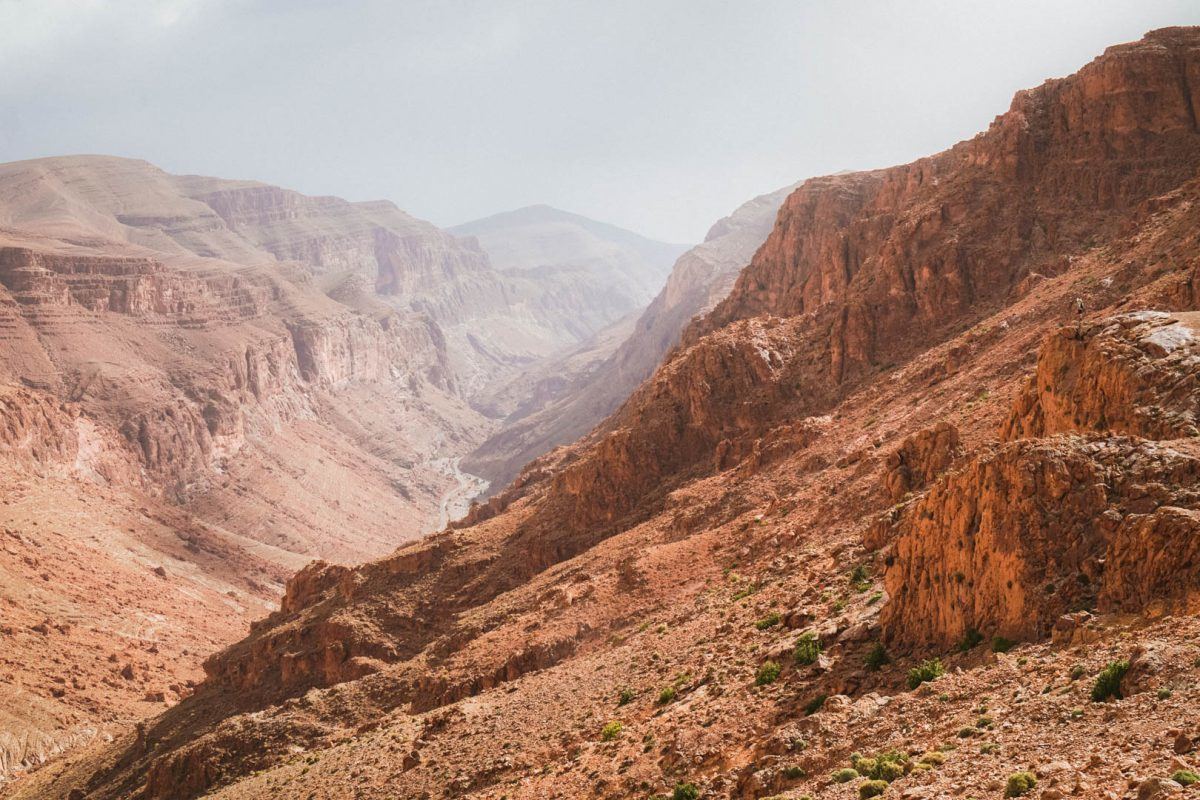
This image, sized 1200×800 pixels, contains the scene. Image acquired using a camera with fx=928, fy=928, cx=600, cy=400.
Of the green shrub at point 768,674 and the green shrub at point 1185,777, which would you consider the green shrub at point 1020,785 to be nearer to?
the green shrub at point 1185,777

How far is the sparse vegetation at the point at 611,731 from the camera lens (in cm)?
2564

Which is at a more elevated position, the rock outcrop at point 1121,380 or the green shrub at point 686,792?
the rock outcrop at point 1121,380

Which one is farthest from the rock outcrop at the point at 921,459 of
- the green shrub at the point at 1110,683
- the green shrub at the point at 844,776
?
the green shrub at the point at 844,776

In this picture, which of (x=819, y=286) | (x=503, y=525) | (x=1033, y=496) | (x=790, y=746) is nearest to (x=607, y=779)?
(x=790, y=746)

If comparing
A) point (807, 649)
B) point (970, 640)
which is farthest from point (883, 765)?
point (807, 649)

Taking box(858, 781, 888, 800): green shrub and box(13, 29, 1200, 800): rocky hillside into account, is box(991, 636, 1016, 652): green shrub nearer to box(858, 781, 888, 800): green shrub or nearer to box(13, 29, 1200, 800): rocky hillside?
box(13, 29, 1200, 800): rocky hillside

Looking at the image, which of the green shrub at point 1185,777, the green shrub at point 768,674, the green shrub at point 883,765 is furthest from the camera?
the green shrub at point 768,674

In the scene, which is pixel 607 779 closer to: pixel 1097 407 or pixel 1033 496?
pixel 1033 496

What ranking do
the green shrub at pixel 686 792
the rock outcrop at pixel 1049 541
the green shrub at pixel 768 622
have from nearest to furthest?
1. the rock outcrop at pixel 1049 541
2. the green shrub at pixel 686 792
3. the green shrub at pixel 768 622

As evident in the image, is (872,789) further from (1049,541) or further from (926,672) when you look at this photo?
(1049,541)

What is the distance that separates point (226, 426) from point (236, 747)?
117997mm

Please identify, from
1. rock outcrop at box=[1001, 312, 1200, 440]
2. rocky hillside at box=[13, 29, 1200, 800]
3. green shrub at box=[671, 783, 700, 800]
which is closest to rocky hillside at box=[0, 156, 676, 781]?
rocky hillside at box=[13, 29, 1200, 800]

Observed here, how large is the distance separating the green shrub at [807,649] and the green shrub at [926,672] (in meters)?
3.63

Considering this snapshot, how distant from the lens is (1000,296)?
51844 millimetres
